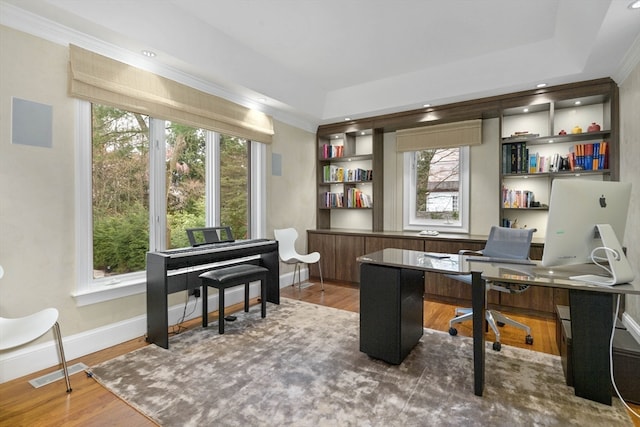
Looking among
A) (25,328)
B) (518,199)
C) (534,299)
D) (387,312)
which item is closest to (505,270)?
(387,312)

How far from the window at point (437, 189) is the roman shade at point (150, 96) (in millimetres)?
2470

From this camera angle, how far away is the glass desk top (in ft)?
5.65

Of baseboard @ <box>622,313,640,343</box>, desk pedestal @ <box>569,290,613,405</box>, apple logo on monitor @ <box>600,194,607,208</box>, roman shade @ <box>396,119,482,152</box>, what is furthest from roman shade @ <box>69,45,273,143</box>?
baseboard @ <box>622,313,640,343</box>

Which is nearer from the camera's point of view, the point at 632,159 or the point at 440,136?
the point at 632,159

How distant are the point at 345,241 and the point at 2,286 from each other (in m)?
3.67

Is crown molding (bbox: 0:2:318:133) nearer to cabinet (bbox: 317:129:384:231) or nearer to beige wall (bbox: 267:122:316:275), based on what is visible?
beige wall (bbox: 267:122:316:275)

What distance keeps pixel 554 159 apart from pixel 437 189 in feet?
4.72

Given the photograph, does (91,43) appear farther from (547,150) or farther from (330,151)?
(547,150)

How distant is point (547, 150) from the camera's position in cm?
378

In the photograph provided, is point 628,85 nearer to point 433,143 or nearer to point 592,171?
point 592,171

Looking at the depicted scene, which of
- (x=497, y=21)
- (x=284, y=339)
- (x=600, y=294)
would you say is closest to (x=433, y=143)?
(x=497, y=21)

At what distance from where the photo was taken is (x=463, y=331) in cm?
303

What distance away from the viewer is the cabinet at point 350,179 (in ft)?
16.1

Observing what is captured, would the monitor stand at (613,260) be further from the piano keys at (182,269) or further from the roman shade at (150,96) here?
the roman shade at (150,96)
